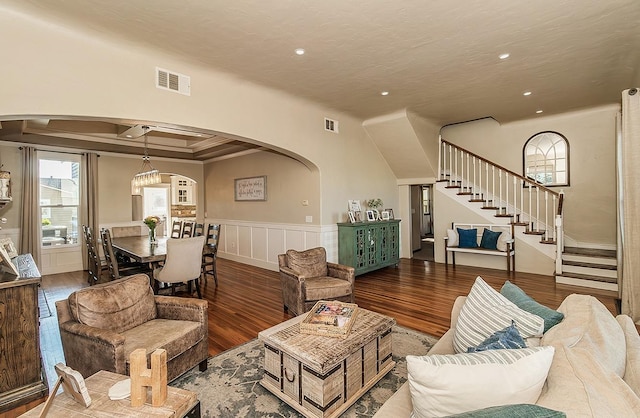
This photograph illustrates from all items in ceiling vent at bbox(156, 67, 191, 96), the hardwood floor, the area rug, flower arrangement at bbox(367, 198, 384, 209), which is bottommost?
the area rug

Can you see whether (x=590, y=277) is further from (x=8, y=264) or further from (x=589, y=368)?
(x=8, y=264)

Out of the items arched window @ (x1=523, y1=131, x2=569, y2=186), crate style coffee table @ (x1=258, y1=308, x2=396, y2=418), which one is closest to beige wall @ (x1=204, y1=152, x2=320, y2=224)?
crate style coffee table @ (x1=258, y1=308, x2=396, y2=418)

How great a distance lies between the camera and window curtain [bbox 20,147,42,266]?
5934 mm

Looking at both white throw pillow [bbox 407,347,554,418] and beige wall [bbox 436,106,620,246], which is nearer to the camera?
white throw pillow [bbox 407,347,554,418]

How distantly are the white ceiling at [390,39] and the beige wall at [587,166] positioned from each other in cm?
134

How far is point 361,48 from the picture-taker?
3285 mm

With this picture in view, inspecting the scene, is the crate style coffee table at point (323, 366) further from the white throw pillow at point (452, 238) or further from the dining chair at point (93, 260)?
the white throw pillow at point (452, 238)

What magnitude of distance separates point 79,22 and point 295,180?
3799 mm

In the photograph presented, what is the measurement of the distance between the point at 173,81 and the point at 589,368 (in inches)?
165

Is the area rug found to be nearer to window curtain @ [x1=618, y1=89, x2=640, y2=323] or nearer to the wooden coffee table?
the wooden coffee table

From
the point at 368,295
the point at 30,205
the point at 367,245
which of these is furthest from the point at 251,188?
the point at 30,205

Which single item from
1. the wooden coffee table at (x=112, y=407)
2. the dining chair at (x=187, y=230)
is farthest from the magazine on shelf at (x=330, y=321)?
the dining chair at (x=187, y=230)

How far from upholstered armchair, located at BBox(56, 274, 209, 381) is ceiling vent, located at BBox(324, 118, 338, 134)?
3.89 m

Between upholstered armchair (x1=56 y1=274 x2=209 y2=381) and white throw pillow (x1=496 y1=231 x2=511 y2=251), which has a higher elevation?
white throw pillow (x1=496 y1=231 x2=511 y2=251)
